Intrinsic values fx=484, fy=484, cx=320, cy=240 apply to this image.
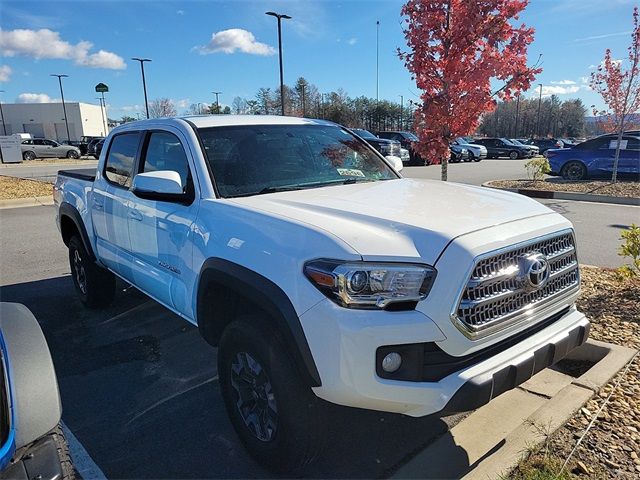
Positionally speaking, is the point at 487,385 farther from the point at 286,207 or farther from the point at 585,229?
the point at 585,229

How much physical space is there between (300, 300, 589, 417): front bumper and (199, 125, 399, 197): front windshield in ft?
4.20

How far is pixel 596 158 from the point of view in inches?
643

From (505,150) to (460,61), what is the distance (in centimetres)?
3175

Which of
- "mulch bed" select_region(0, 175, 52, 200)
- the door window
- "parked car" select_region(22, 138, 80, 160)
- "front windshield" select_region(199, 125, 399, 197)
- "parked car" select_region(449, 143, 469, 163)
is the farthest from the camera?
"parked car" select_region(22, 138, 80, 160)

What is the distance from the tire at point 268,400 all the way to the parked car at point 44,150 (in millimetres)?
39563

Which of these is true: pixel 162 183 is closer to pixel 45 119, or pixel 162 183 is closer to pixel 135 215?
pixel 135 215

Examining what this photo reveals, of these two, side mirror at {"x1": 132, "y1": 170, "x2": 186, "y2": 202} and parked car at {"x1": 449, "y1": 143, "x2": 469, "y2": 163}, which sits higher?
side mirror at {"x1": 132, "y1": 170, "x2": 186, "y2": 202}

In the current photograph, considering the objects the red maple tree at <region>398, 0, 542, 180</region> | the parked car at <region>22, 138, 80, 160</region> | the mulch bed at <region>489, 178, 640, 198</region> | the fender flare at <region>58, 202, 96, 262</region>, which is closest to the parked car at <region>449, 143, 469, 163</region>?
the mulch bed at <region>489, 178, 640, 198</region>

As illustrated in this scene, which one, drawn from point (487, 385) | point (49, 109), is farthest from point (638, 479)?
point (49, 109)

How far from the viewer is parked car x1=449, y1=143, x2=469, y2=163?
1143 inches

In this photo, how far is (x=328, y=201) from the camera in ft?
9.14

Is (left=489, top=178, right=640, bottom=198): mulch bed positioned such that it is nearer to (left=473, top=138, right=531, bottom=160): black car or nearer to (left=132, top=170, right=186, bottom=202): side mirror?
(left=132, top=170, right=186, bottom=202): side mirror

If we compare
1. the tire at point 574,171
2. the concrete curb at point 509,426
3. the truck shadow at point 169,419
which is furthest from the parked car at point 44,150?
the concrete curb at point 509,426

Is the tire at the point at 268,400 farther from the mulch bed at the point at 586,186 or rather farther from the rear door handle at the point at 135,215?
the mulch bed at the point at 586,186
